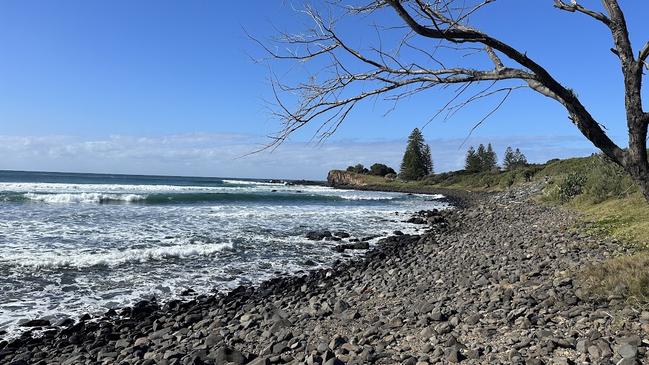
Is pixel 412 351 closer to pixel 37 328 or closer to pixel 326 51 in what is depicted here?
pixel 326 51

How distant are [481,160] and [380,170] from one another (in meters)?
21.6

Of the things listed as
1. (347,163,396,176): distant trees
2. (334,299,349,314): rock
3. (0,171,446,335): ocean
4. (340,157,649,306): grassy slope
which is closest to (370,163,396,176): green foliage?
(347,163,396,176): distant trees

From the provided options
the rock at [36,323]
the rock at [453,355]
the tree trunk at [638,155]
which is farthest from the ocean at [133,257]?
the tree trunk at [638,155]

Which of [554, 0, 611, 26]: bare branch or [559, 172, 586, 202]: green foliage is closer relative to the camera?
[554, 0, 611, 26]: bare branch

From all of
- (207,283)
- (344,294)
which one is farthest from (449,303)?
(207,283)

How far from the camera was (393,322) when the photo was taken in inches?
242

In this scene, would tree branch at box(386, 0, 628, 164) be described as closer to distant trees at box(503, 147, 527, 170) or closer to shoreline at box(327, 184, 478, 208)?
shoreline at box(327, 184, 478, 208)

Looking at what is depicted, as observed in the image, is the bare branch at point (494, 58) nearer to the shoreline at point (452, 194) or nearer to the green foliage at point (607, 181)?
the green foliage at point (607, 181)

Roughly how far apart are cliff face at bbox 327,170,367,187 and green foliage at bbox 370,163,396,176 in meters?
5.97

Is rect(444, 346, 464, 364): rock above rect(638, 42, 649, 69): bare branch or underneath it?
underneath

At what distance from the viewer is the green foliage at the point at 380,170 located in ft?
336

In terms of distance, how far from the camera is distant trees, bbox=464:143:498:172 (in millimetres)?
94188

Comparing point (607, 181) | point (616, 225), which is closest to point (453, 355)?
point (616, 225)

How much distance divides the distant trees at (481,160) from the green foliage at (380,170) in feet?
54.7
